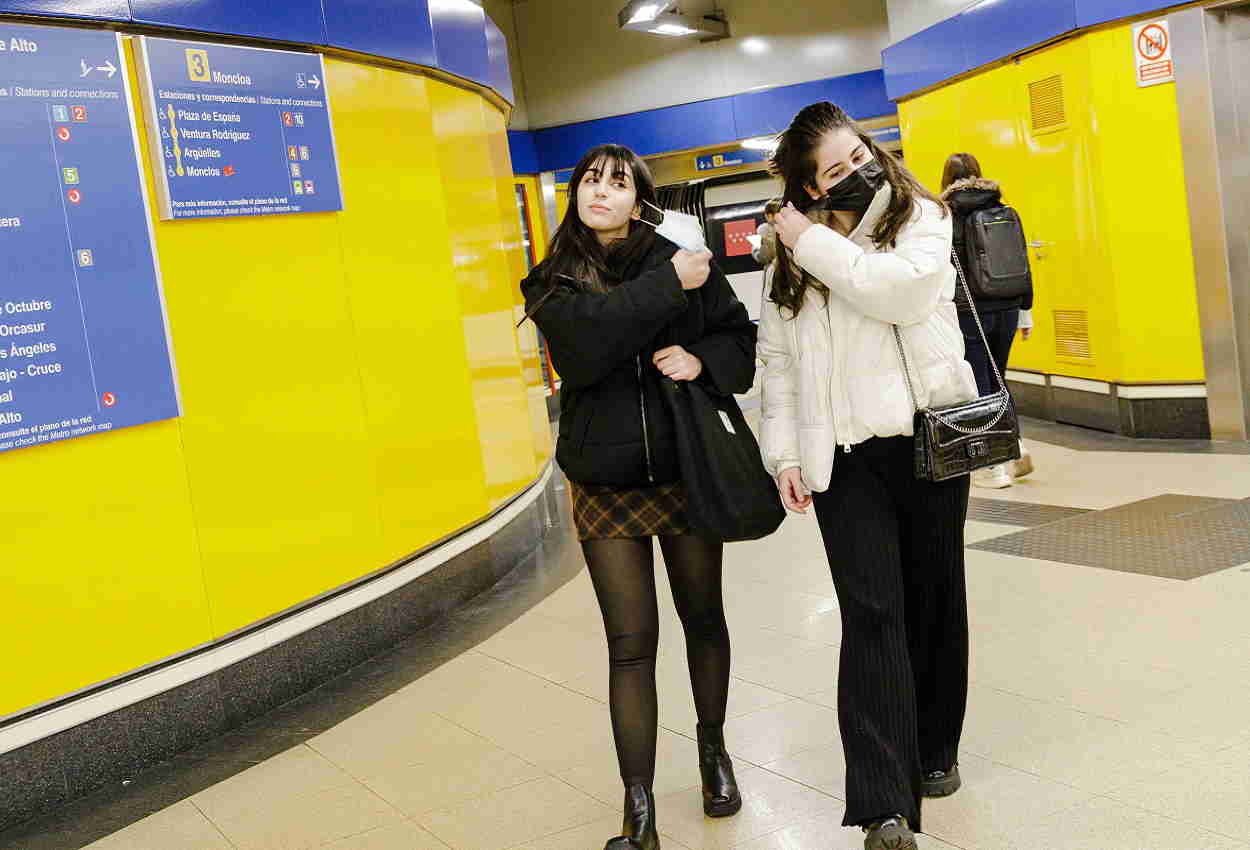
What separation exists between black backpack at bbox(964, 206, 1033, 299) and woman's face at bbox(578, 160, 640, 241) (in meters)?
3.49

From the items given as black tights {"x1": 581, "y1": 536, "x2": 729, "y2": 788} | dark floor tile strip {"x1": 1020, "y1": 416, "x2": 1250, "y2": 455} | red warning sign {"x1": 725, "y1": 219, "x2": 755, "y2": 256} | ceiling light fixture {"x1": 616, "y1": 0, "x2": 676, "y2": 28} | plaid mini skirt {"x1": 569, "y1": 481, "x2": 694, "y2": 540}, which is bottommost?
dark floor tile strip {"x1": 1020, "y1": 416, "x2": 1250, "y2": 455}

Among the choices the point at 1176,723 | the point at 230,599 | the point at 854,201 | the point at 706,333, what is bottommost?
the point at 1176,723

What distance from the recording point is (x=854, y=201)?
8.31ft

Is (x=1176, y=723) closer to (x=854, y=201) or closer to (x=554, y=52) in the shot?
(x=854, y=201)

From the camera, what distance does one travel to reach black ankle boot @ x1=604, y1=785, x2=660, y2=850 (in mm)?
2646

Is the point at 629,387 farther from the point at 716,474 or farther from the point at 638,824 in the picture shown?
the point at 638,824

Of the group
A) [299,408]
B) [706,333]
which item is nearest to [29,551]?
[299,408]

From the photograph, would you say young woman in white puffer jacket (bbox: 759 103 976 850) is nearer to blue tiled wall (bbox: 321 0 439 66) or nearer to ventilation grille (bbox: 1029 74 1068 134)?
blue tiled wall (bbox: 321 0 439 66)

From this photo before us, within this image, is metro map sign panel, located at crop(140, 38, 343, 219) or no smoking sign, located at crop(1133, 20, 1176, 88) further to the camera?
no smoking sign, located at crop(1133, 20, 1176, 88)

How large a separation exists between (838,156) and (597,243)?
56 centimetres

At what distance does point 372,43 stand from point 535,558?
99.3 inches

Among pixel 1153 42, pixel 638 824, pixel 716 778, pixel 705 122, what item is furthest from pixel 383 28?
pixel 705 122

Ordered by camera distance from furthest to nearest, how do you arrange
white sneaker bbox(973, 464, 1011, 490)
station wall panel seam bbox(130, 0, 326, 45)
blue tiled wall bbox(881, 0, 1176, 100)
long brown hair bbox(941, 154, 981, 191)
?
blue tiled wall bbox(881, 0, 1176, 100), white sneaker bbox(973, 464, 1011, 490), long brown hair bbox(941, 154, 981, 191), station wall panel seam bbox(130, 0, 326, 45)

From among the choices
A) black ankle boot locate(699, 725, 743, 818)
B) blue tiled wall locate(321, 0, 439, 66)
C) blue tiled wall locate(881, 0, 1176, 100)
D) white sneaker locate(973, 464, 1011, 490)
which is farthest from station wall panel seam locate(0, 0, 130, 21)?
blue tiled wall locate(881, 0, 1176, 100)
